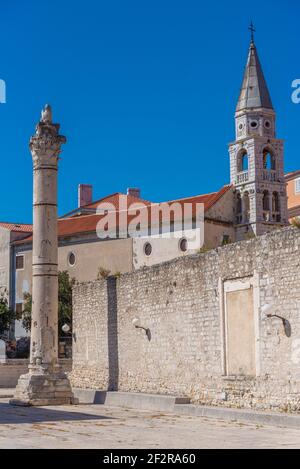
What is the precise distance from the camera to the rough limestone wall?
1507 cm

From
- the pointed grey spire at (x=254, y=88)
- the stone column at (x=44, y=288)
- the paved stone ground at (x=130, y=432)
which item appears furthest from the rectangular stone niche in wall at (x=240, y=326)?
the pointed grey spire at (x=254, y=88)

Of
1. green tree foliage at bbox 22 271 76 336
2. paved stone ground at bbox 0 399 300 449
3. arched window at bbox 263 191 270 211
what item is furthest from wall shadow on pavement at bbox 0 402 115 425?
arched window at bbox 263 191 270 211

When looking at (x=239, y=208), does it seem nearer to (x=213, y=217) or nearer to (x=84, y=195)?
(x=213, y=217)

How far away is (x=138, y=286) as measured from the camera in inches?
827

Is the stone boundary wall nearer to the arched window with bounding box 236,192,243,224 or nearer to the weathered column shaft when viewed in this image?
the weathered column shaft

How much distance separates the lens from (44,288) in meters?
21.1

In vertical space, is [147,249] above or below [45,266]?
above

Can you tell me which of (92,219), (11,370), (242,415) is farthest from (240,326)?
(92,219)

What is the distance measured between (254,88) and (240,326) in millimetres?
48065

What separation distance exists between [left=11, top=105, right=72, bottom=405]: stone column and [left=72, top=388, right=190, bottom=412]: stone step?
95cm

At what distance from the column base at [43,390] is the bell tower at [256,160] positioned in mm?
35069

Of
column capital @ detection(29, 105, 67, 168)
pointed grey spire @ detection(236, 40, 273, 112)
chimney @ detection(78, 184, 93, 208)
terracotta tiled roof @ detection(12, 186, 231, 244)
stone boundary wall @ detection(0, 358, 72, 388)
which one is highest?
pointed grey spire @ detection(236, 40, 273, 112)
